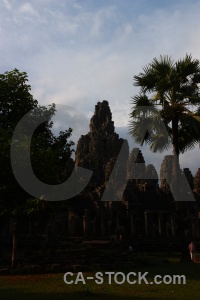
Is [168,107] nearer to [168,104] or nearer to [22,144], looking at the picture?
[168,104]

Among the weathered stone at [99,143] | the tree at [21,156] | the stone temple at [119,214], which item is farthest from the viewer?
the weathered stone at [99,143]

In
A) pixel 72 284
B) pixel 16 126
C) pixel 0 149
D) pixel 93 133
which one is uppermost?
pixel 93 133

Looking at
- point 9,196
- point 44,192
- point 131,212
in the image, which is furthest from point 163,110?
point 131,212

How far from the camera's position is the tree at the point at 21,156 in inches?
598

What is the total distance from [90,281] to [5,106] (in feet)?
35.2

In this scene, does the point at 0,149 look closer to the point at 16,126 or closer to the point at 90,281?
the point at 16,126

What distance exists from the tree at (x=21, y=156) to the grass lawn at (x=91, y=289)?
9.31ft

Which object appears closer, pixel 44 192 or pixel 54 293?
pixel 54 293

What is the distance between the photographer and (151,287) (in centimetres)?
1110

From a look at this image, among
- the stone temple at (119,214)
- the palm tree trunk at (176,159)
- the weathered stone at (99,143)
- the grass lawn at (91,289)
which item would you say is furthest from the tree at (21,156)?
the weathered stone at (99,143)

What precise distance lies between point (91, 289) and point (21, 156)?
670cm

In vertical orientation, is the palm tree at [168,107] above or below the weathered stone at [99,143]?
below

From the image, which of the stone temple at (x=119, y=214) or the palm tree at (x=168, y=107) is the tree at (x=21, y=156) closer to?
the palm tree at (x=168, y=107)

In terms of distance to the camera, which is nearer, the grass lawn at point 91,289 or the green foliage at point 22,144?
the grass lawn at point 91,289
